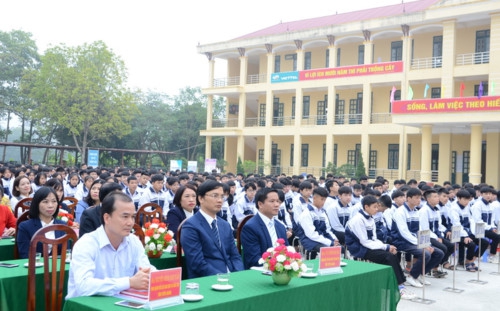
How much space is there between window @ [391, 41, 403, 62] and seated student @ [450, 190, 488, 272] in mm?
20478

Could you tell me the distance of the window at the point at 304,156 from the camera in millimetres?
34188

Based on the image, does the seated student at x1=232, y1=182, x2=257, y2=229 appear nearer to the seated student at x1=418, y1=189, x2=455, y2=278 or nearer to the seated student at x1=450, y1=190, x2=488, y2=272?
the seated student at x1=418, y1=189, x2=455, y2=278

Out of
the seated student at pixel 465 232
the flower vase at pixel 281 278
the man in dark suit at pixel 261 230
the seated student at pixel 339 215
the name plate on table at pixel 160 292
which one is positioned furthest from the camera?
the seated student at pixel 465 232

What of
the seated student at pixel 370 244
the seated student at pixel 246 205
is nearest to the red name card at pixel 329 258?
the seated student at pixel 370 244

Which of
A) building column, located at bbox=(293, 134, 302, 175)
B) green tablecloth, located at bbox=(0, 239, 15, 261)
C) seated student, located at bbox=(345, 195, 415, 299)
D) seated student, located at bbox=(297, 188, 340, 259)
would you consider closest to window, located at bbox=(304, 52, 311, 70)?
building column, located at bbox=(293, 134, 302, 175)

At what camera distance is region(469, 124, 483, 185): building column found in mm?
22422

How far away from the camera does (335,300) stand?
15.3 feet

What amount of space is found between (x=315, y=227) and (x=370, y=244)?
1.20 metres

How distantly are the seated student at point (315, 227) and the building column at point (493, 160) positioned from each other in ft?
66.4

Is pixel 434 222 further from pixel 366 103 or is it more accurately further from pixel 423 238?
pixel 366 103

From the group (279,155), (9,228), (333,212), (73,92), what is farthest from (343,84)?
(9,228)

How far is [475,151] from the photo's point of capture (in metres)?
22.8

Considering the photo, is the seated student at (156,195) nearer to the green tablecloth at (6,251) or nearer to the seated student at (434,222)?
the green tablecloth at (6,251)

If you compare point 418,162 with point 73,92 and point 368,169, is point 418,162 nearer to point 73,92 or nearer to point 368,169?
point 368,169
